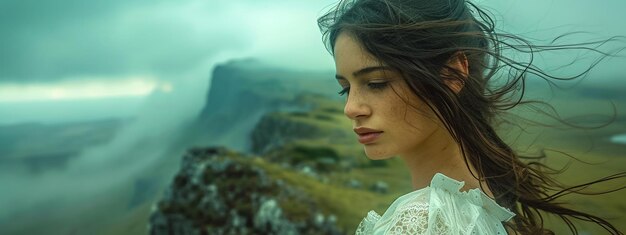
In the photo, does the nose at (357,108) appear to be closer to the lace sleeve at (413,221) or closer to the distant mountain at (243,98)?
the lace sleeve at (413,221)

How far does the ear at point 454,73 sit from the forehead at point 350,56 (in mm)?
138

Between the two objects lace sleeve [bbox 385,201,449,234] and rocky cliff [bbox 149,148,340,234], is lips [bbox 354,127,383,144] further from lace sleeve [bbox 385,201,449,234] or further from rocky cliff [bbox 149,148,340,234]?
rocky cliff [bbox 149,148,340,234]

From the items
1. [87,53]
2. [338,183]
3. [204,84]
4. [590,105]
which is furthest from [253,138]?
[590,105]

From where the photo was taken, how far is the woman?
105 cm

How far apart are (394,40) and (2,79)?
26.1ft

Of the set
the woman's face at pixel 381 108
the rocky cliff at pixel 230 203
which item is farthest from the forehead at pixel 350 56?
the rocky cliff at pixel 230 203

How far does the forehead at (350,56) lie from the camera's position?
3.58ft

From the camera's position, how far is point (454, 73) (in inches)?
43.1

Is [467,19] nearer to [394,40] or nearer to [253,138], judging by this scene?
[394,40]

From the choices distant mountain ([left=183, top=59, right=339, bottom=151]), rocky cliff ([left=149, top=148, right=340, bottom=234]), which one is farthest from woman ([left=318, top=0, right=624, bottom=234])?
distant mountain ([left=183, top=59, right=339, bottom=151])

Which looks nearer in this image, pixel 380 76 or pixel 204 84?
pixel 380 76

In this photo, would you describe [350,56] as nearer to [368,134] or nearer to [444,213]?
[368,134]

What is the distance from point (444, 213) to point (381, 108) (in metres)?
0.25

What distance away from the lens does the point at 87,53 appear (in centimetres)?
790
